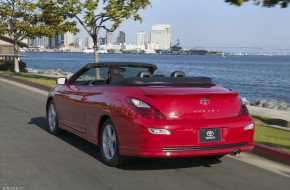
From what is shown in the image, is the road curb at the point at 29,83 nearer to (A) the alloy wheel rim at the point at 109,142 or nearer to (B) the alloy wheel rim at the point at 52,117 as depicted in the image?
(B) the alloy wheel rim at the point at 52,117

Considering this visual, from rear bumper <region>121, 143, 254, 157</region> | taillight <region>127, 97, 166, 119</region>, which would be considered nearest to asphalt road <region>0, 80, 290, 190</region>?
rear bumper <region>121, 143, 254, 157</region>

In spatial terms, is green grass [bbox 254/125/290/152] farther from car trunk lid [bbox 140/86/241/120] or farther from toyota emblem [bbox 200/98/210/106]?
toyota emblem [bbox 200/98/210/106]

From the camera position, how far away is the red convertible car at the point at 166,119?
18.5 feet

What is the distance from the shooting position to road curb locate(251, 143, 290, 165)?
6.90m

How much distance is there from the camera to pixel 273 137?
882 centimetres

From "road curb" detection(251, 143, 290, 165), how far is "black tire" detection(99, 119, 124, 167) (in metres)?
2.49

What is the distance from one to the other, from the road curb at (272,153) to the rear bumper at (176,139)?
1.33 m

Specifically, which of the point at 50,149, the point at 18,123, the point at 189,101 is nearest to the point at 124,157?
the point at 189,101

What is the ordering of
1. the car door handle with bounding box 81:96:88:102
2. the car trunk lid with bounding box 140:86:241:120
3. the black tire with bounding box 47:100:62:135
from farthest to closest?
the black tire with bounding box 47:100:62:135 → the car door handle with bounding box 81:96:88:102 → the car trunk lid with bounding box 140:86:241:120

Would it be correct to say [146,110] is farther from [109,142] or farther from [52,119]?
[52,119]

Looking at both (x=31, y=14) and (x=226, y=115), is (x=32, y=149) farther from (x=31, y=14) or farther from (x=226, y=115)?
(x=31, y=14)

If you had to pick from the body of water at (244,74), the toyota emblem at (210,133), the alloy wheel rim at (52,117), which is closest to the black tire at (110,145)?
the toyota emblem at (210,133)

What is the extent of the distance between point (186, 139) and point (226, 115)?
0.72 m

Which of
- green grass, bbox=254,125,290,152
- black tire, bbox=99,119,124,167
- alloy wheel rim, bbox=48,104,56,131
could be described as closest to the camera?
black tire, bbox=99,119,124,167
